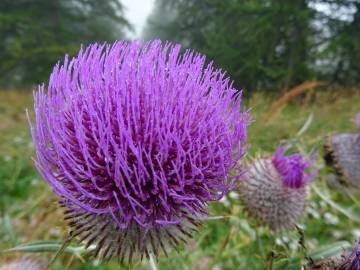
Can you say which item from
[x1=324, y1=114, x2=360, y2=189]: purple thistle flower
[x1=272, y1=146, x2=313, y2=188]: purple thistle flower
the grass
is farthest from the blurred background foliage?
[x1=272, y1=146, x2=313, y2=188]: purple thistle flower

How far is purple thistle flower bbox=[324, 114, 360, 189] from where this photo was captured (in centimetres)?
278

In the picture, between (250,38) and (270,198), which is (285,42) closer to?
(250,38)

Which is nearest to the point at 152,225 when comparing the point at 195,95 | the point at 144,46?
the point at 195,95

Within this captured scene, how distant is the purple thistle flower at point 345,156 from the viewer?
109 inches

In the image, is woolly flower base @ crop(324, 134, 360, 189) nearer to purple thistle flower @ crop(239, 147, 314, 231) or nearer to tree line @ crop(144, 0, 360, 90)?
purple thistle flower @ crop(239, 147, 314, 231)

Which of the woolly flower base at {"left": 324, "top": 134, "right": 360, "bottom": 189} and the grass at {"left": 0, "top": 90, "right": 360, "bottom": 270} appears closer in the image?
the grass at {"left": 0, "top": 90, "right": 360, "bottom": 270}

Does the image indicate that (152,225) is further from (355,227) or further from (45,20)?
(45,20)

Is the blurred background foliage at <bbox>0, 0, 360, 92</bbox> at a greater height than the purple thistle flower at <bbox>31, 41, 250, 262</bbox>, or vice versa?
the blurred background foliage at <bbox>0, 0, 360, 92</bbox>

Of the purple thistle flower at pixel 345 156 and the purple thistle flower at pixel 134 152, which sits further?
the purple thistle flower at pixel 345 156

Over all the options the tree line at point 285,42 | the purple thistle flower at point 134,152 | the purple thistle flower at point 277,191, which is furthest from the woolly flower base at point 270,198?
the tree line at point 285,42

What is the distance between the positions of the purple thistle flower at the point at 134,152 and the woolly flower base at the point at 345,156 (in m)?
1.88

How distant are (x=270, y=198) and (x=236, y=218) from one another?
294 mm

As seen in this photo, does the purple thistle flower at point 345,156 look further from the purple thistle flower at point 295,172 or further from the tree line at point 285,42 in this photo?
the tree line at point 285,42

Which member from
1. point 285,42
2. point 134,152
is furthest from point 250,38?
point 134,152
